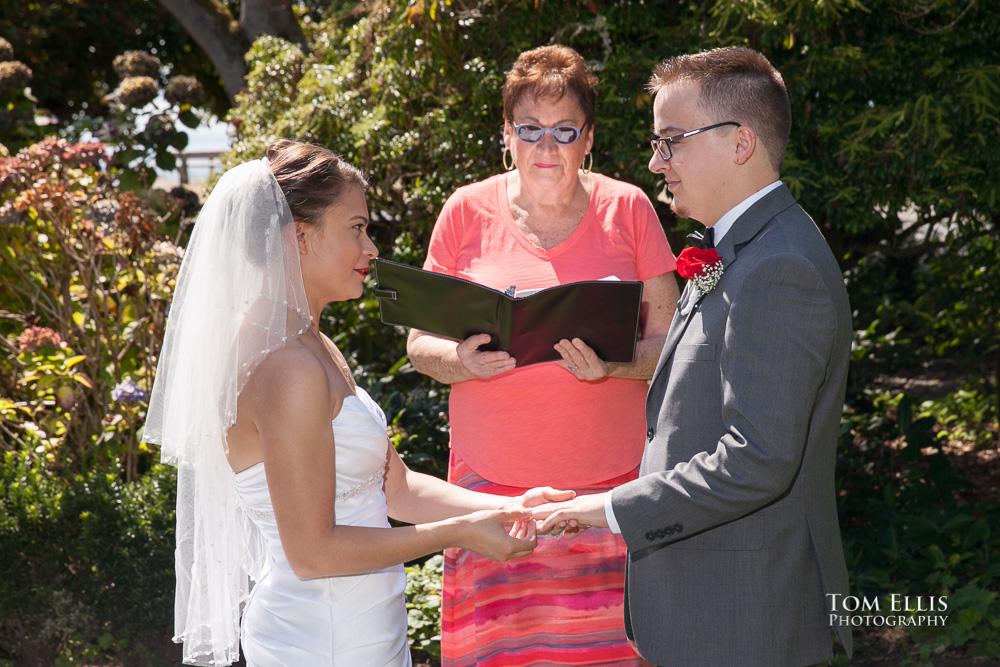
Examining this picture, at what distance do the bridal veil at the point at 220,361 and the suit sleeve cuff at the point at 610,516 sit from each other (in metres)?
0.85

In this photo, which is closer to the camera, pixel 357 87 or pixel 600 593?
pixel 600 593

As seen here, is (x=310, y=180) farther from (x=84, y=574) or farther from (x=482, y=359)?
(x=84, y=574)

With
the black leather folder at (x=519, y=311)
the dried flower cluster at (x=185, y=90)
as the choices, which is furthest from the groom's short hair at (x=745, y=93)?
the dried flower cluster at (x=185, y=90)

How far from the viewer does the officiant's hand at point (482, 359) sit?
2.72 metres

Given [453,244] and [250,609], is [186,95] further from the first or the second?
[250,609]

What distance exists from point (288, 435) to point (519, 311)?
0.85m

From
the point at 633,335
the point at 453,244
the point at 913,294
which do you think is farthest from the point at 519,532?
the point at 913,294

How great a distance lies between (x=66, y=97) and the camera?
38.6ft

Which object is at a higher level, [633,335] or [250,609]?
[633,335]

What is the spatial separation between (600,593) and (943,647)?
7.45 ft

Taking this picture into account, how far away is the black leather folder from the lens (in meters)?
2.59

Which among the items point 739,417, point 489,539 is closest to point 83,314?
point 489,539

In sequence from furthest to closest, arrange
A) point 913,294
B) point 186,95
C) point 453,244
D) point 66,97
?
point 66,97 < point 913,294 < point 186,95 < point 453,244

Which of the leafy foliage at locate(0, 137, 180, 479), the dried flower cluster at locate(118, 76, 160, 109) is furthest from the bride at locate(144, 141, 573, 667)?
the dried flower cluster at locate(118, 76, 160, 109)
